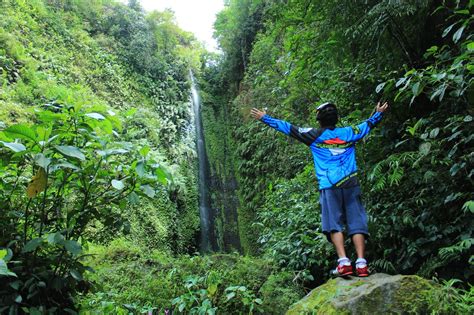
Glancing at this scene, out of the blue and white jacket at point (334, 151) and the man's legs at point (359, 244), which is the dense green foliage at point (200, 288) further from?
the blue and white jacket at point (334, 151)

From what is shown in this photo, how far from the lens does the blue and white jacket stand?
2793mm

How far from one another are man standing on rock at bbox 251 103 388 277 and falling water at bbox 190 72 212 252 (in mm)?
9030

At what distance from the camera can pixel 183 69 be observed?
1648 cm

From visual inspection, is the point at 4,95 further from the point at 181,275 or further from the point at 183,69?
the point at 183,69

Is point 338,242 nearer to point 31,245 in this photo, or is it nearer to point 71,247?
point 71,247

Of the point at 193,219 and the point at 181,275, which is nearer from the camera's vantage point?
the point at 181,275

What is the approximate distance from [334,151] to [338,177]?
239mm

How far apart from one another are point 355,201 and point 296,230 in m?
1.66

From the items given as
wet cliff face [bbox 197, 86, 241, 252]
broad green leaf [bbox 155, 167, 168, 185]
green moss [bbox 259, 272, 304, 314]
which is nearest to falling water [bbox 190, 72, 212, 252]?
wet cliff face [bbox 197, 86, 241, 252]

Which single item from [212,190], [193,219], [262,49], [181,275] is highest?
[262,49]

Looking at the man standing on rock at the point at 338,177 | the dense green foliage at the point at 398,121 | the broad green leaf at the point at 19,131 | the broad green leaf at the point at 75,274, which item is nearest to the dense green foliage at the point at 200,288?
the broad green leaf at the point at 75,274

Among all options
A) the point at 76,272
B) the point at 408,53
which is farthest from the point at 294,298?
the point at 408,53

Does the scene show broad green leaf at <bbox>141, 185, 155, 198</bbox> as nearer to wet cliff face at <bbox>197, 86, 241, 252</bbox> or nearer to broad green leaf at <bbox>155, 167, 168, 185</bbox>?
broad green leaf at <bbox>155, 167, 168, 185</bbox>

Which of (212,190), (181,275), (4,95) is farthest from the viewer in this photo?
(212,190)
